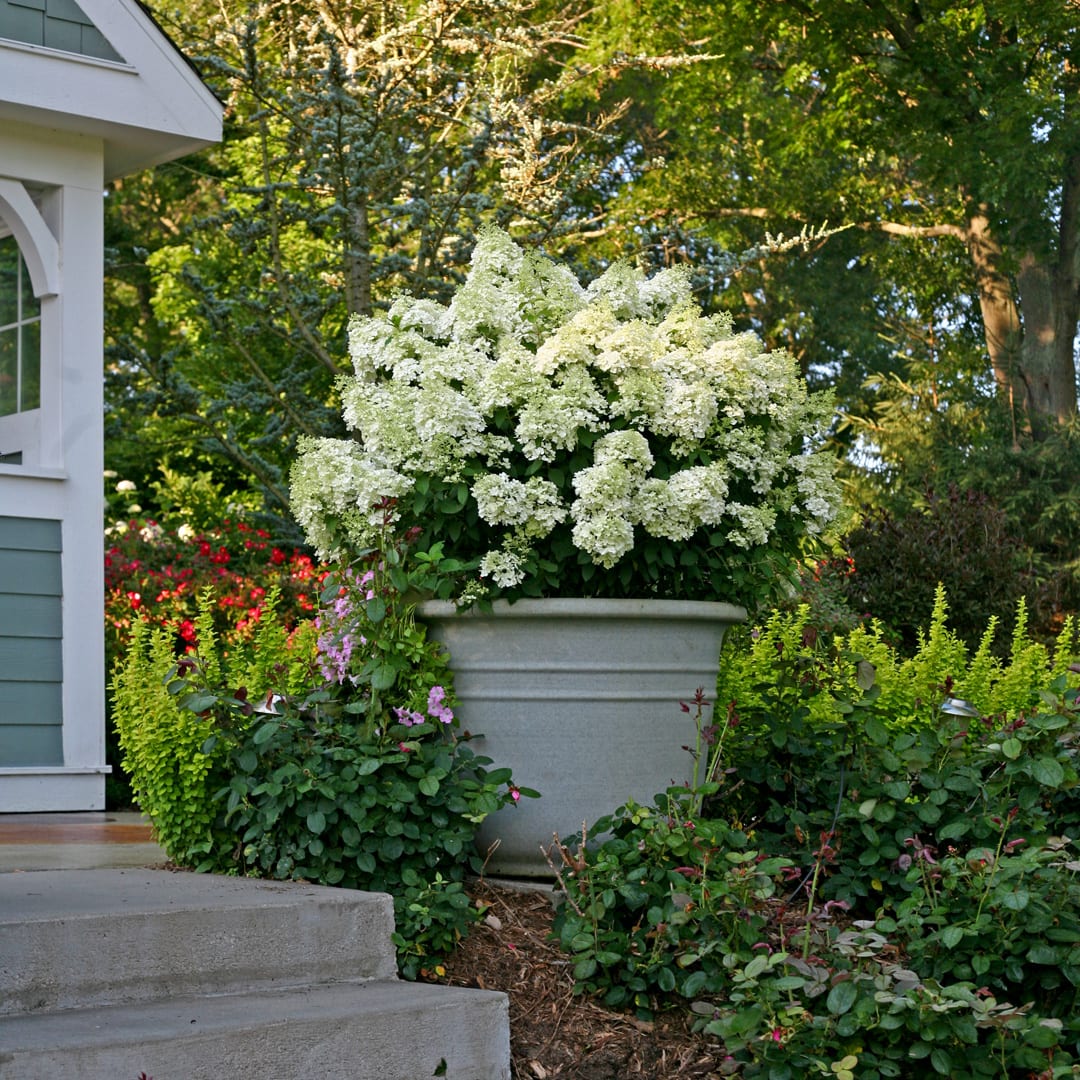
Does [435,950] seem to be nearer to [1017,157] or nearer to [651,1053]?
[651,1053]

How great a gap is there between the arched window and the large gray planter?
2.56 m

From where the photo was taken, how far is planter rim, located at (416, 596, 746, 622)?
3275 mm

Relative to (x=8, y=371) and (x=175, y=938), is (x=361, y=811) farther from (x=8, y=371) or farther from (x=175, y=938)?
(x=8, y=371)

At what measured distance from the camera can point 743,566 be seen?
11.8 ft

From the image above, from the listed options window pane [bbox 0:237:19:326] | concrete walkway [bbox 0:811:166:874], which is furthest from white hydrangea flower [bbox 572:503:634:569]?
window pane [bbox 0:237:19:326]

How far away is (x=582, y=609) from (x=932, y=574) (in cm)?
459

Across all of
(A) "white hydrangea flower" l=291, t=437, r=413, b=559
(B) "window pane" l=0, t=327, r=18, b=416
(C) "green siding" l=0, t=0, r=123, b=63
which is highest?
(C) "green siding" l=0, t=0, r=123, b=63

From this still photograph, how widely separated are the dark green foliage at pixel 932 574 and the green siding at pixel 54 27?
4605 millimetres

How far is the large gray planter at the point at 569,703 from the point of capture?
10.9 feet

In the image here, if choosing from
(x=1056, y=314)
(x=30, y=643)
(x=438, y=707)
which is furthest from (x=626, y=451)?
(x=1056, y=314)

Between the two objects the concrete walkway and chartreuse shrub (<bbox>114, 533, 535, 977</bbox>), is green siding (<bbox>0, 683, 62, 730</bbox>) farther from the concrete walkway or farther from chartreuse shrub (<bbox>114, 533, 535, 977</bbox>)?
chartreuse shrub (<bbox>114, 533, 535, 977</bbox>)

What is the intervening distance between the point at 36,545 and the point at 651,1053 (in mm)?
3083

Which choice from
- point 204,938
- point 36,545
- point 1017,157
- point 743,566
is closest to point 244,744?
point 204,938

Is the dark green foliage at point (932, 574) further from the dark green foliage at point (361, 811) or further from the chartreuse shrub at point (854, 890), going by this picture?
the dark green foliage at point (361, 811)
